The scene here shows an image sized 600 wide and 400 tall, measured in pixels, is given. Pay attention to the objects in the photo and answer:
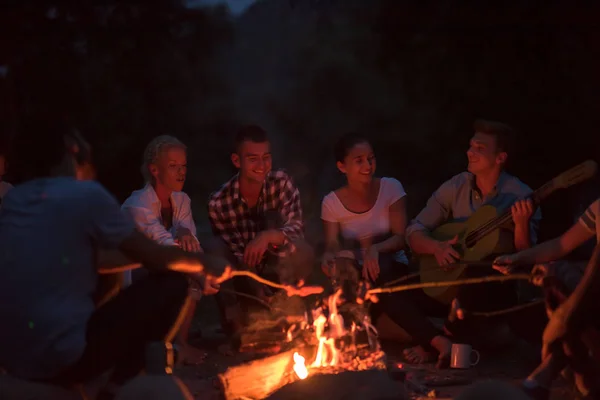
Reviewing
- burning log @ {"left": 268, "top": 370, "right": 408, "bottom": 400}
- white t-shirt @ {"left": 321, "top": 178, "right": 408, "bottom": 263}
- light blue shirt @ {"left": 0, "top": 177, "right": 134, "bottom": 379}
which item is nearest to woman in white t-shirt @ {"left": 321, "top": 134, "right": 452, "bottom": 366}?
white t-shirt @ {"left": 321, "top": 178, "right": 408, "bottom": 263}

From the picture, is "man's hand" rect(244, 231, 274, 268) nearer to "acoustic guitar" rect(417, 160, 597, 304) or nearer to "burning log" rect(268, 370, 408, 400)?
"acoustic guitar" rect(417, 160, 597, 304)

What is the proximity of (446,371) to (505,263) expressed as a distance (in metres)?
0.90

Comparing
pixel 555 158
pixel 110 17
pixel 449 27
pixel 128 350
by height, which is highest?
pixel 110 17

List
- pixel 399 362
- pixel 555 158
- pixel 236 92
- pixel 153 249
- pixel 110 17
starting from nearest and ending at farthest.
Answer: pixel 153 249 < pixel 399 362 < pixel 555 158 < pixel 110 17 < pixel 236 92

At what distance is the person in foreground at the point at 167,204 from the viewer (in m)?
5.55

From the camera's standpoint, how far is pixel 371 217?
5.93 metres

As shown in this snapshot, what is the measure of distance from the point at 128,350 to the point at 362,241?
2622 mm

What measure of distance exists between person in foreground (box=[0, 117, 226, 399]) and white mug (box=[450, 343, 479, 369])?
2.17 m

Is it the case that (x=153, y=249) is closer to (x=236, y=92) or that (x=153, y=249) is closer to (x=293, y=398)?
(x=293, y=398)

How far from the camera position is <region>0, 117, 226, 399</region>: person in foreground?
3410 millimetres

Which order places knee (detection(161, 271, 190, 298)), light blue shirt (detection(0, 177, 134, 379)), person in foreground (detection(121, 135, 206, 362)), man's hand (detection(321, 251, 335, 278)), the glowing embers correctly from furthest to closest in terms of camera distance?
man's hand (detection(321, 251, 335, 278)) → person in foreground (detection(121, 135, 206, 362)) → the glowing embers → knee (detection(161, 271, 190, 298)) → light blue shirt (detection(0, 177, 134, 379))

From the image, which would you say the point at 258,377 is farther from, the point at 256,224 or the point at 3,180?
the point at 3,180

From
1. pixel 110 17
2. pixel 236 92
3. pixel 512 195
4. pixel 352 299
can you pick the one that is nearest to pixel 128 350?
pixel 352 299

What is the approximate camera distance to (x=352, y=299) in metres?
5.50
